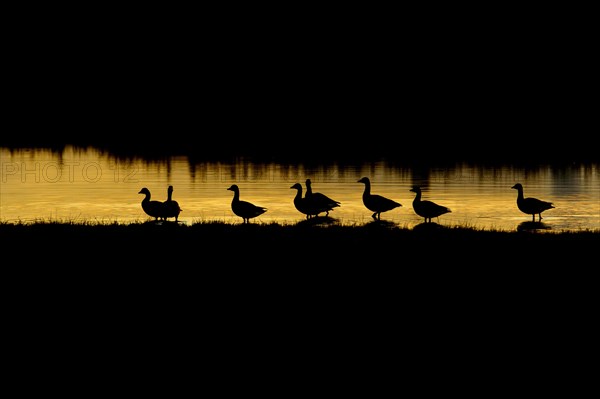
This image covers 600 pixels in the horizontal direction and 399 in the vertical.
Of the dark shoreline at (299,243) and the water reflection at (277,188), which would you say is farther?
the water reflection at (277,188)

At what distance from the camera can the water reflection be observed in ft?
106

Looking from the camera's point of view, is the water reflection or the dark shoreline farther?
the water reflection

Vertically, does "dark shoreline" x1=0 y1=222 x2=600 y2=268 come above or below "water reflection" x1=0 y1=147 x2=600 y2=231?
below

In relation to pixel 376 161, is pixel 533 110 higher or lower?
A: higher

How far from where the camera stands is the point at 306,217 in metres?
31.6

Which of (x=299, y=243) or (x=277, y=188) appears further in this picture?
(x=277, y=188)

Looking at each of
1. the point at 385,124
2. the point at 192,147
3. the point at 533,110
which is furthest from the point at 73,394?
the point at 533,110

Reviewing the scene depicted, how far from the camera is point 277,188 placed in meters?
44.6

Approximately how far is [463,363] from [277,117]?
103 meters

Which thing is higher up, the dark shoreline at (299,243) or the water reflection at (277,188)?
the water reflection at (277,188)

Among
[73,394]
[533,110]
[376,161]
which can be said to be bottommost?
[73,394]

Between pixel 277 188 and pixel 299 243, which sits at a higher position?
pixel 277 188

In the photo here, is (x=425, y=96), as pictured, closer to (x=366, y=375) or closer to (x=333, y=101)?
(x=333, y=101)

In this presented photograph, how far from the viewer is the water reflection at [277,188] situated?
3228cm
